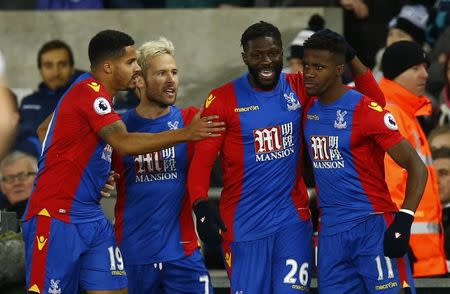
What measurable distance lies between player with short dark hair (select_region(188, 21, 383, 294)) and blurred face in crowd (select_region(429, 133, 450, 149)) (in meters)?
2.29

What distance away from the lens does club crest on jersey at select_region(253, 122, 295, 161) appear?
30.0 feet

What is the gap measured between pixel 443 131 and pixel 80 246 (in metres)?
3.58

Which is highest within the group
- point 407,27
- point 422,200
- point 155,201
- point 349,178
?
point 407,27

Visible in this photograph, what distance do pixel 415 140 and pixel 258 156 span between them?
56.6 inches

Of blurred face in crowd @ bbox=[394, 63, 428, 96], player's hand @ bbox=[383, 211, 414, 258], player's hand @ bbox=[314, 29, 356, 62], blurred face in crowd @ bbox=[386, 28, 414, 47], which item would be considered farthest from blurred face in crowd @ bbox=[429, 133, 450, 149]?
player's hand @ bbox=[383, 211, 414, 258]

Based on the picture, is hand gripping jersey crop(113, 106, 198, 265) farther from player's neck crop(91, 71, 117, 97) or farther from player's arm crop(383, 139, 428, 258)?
player's arm crop(383, 139, 428, 258)

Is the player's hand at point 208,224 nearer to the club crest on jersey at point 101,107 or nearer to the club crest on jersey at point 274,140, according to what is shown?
the club crest on jersey at point 274,140

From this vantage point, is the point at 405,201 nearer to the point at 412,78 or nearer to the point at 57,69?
the point at 412,78

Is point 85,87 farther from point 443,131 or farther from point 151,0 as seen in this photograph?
point 151,0

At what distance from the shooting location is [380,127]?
8.91m

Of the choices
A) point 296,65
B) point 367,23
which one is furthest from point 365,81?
point 367,23

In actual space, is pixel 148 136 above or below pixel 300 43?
below

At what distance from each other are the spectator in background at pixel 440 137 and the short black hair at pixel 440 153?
0.03m

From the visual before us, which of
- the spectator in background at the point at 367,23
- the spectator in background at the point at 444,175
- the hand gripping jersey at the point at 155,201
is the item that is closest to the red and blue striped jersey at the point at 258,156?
the hand gripping jersey at the point at 155,201
